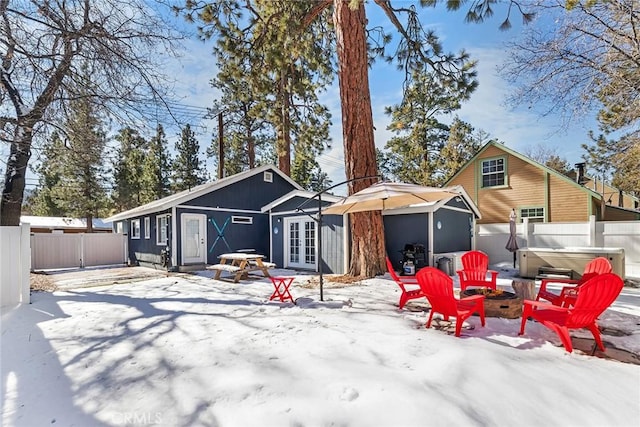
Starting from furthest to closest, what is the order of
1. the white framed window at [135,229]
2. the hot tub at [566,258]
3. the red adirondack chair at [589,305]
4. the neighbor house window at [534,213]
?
the white framed window at [135,229]
the neighbor house window at [534,213]
the hot tub at [566,258]
the red adirondack chair at [589,305]

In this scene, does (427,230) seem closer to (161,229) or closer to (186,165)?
(161,229)

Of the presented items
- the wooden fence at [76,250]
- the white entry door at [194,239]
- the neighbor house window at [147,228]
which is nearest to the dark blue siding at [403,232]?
the white entry door at [194,239]

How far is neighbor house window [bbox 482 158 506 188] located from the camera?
14.1 metres

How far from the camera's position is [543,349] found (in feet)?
10.7

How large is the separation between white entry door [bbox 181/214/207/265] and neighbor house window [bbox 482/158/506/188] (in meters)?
12.3

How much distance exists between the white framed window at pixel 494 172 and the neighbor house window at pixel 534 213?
144cm

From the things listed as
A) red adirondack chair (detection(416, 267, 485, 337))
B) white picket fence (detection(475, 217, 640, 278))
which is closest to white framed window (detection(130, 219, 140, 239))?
red adirondack chair (detection(416, 267, 485, 337))

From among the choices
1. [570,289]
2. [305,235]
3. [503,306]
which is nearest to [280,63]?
[305,235]

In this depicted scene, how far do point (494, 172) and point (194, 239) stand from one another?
13.1 meters

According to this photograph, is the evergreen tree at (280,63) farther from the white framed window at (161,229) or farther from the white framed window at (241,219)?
the white framed window at (161,229)

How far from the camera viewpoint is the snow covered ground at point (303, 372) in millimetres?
2146

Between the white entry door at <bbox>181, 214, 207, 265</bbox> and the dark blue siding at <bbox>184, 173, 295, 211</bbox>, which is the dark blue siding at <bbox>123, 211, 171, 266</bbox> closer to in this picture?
the white entry door at <bbox>181, 214, 207, 265</bbox>

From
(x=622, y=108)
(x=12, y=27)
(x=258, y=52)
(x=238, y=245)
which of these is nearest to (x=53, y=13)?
(x=12, y=27)

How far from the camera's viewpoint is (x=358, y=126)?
8.17 metres
